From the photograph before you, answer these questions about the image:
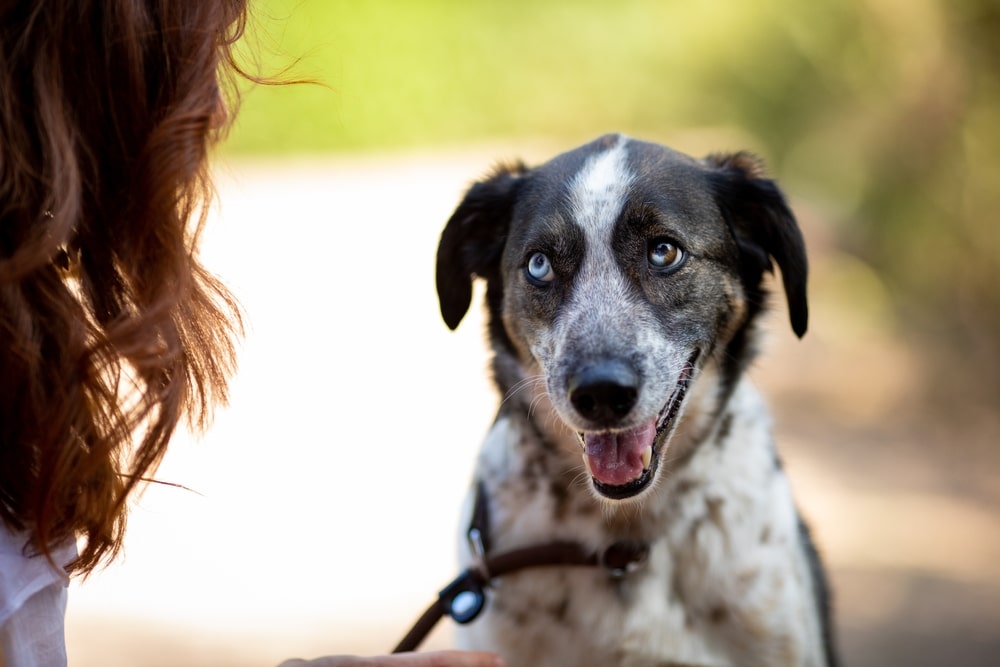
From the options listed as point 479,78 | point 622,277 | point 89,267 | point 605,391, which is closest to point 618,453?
point 605,391

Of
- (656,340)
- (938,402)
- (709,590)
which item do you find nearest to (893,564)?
(938,402)

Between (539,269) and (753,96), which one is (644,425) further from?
(753,96)

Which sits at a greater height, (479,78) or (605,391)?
(479,78)

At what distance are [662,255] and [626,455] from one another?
1.50 ft

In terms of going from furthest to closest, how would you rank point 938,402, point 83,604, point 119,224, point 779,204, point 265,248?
point 265,248 < point 938,402 < point 83,604 < point 779,204 < point 119,224

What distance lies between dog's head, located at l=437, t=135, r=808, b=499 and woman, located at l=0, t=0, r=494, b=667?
59cm

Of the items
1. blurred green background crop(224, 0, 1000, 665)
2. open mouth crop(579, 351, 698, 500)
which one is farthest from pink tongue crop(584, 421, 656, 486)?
blurred green background crop(224, 0, 1000, 665)

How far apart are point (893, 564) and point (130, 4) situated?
4.30 m

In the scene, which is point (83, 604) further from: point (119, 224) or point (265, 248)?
point (265, 248)

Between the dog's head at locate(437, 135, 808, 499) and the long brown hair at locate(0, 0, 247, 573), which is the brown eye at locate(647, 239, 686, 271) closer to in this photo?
the dog's head at locate(437, 135, 808, 499)

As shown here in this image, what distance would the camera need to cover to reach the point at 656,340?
2.05 metres

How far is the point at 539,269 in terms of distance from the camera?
2225 mm

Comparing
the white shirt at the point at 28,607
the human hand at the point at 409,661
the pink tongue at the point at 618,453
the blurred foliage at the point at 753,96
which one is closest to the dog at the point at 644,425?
the pink tongue at the point at 618,453

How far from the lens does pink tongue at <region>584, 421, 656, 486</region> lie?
6.57ft
